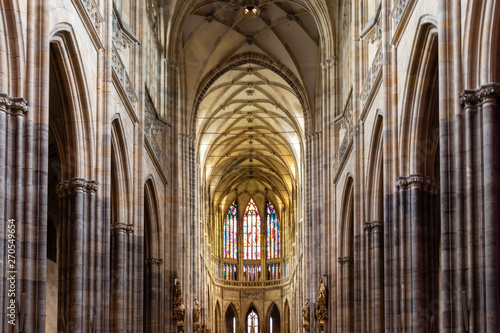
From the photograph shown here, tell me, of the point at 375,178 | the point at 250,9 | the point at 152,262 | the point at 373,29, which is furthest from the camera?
the point at 250,9

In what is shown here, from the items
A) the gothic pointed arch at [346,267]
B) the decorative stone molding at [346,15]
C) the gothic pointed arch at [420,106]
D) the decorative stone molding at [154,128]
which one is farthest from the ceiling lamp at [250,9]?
the gothic pointed arch at [420,106]

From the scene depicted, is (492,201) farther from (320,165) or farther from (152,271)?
(320,165)

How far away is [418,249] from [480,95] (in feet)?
17.6

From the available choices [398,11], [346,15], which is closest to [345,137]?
[346,15]

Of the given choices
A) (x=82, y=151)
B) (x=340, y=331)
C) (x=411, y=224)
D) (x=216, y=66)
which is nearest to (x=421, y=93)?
(x=411, y=224)

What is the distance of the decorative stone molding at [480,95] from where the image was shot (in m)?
13.5

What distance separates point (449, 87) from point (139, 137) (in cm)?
1421

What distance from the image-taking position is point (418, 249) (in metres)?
18.0

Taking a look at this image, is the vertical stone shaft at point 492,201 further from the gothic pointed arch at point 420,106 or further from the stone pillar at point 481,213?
the gothic pointed arch at point 420,106

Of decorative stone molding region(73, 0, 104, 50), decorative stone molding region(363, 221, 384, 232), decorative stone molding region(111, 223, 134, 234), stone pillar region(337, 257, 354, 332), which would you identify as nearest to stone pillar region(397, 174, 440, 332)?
decorative stone molding region(363, 221, 384, 232)

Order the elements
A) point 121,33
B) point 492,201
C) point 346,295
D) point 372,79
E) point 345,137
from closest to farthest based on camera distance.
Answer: point 492,201, point 372,79, point 121,33, point 345,137, point 346,295

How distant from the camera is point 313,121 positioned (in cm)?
4288

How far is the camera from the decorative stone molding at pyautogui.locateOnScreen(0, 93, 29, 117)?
46.0 feet

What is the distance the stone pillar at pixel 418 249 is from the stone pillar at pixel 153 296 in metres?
14.7
